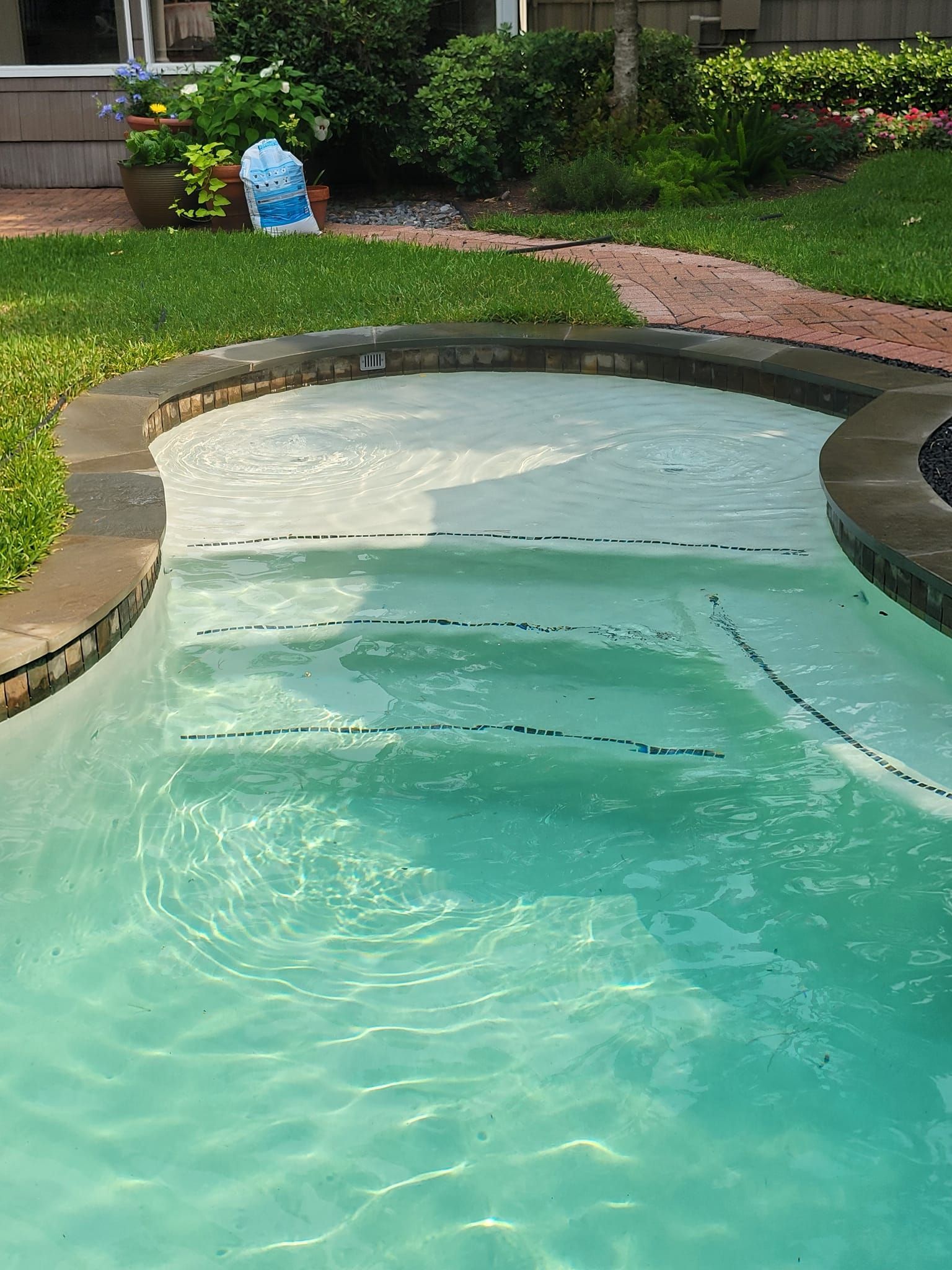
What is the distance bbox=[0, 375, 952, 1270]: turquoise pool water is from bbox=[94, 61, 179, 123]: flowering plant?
19.2ft

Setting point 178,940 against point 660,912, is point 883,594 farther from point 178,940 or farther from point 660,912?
point 178,940

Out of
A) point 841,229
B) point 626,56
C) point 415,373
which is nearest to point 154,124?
point 626,56

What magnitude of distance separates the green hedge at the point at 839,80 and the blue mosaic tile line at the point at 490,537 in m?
8.07

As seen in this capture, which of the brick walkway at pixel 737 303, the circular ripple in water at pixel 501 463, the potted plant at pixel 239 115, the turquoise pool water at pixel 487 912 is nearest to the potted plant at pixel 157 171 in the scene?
the potted plant at pixel 239 115

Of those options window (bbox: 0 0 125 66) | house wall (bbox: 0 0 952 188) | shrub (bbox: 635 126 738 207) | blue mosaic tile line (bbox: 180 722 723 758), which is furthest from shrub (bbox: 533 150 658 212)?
blue mosaic tile line (bbox: 180 722 723 758)

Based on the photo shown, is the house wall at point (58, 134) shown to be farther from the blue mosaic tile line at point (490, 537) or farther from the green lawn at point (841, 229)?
the blue mosaic tile line at point (490, 537)

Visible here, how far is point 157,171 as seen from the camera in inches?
351

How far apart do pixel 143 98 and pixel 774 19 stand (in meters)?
5.99

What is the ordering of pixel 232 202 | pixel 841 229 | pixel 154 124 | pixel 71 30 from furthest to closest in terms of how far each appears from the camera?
pixel 71 30 → pixel 154 124 → pixel 232 202 → pixel 841 229

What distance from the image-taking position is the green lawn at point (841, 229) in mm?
6969

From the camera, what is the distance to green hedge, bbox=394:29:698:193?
1003cm

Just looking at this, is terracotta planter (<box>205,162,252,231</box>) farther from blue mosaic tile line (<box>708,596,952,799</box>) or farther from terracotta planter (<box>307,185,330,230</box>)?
blue mosaic tile line (<box>708,596,952,799</box>)

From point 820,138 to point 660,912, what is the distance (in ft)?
30.4

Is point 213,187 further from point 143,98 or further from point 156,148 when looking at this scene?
point 143,98
